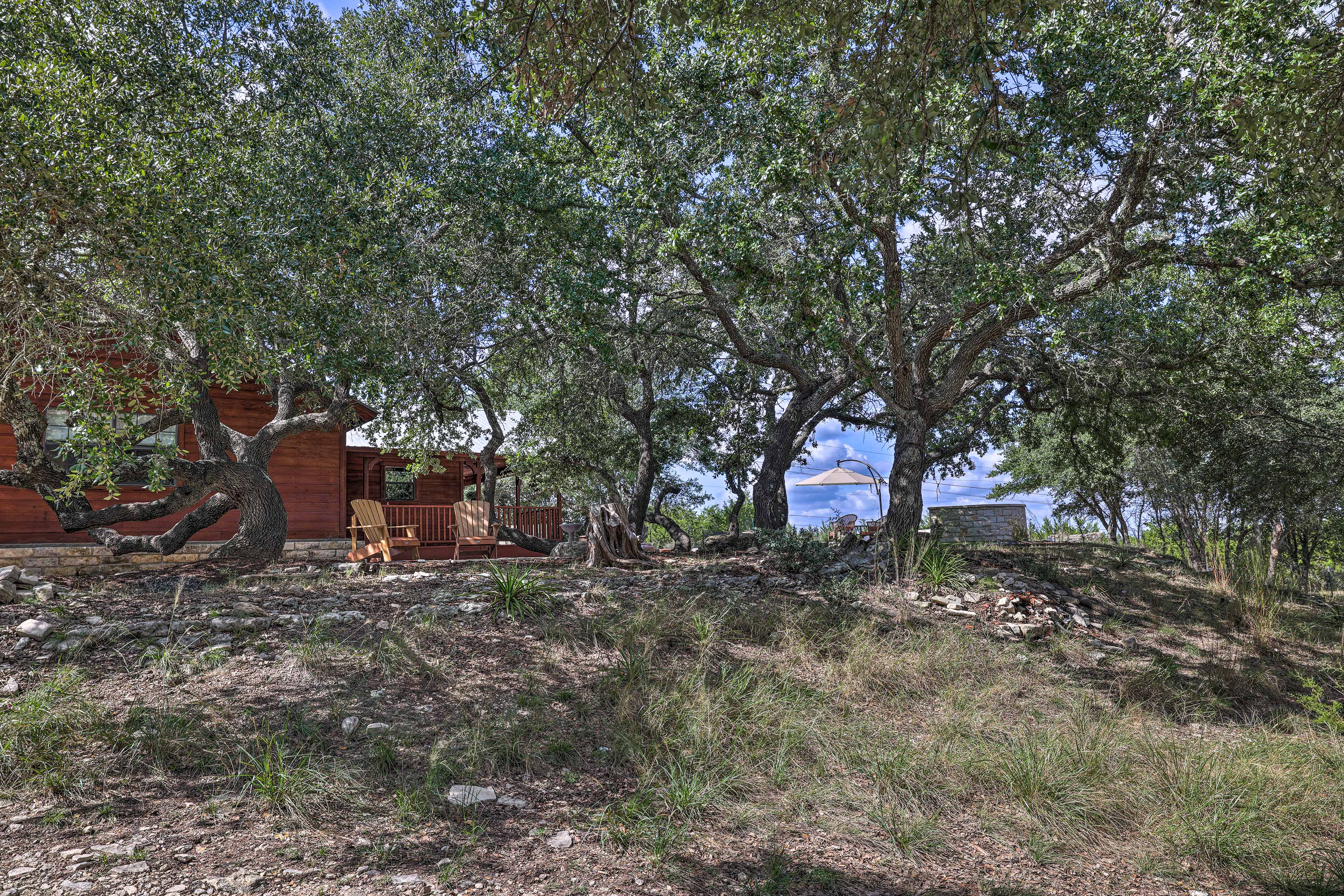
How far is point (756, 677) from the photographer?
5.15m

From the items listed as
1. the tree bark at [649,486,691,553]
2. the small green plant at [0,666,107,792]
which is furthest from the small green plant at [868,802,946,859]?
the tree bark at [649,486,691,553]

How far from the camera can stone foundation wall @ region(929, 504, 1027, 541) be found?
16500mm

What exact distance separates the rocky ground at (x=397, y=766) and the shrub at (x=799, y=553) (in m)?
2.96

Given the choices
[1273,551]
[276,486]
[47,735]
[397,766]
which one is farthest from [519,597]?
[1273,551]

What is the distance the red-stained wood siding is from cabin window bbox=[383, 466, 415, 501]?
404cm

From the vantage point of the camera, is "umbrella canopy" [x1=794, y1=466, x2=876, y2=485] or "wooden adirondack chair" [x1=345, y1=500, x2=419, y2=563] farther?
"umbrella canopy" [x1=794, y1=466, x2=876, y2=485]

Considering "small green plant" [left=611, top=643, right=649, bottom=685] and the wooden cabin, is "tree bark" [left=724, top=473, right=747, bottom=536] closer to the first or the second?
the wooden cabin

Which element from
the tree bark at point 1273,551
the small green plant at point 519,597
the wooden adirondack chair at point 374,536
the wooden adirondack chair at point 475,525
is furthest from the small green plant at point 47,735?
the tree bark at point 1273,551

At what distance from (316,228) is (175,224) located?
2485 mm

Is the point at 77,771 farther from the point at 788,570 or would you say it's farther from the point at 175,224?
the point at 788,570

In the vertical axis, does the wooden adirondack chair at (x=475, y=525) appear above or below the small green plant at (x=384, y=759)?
above

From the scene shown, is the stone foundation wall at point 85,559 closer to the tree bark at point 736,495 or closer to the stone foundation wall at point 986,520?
the tree bark at point 736,495

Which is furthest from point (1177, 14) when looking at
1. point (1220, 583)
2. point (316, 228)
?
point (316, 228)

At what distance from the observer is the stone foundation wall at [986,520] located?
1650cm
